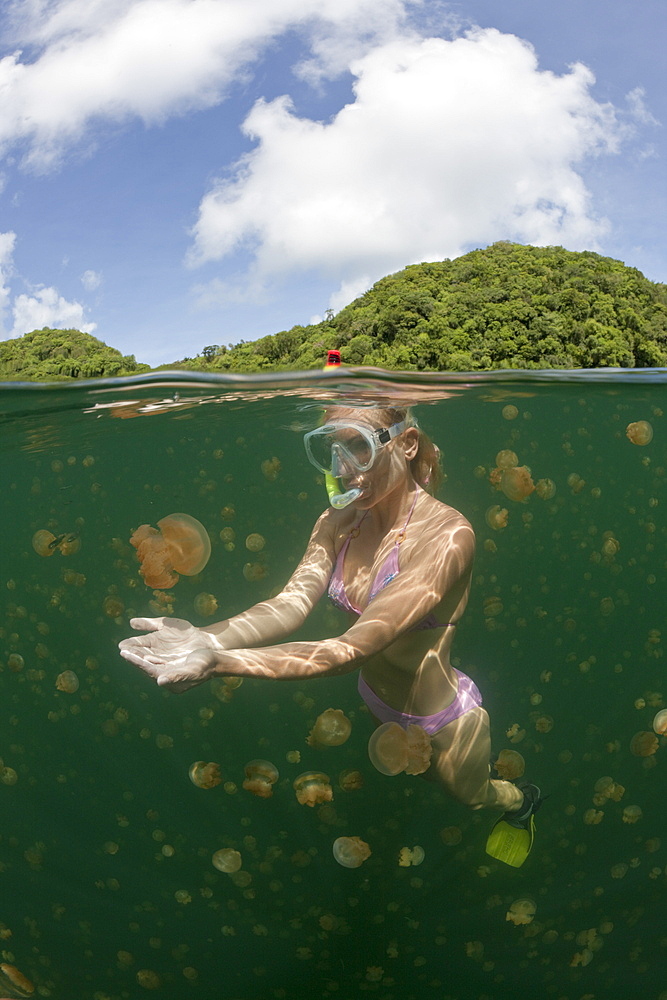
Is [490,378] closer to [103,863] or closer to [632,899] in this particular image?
[632,899]

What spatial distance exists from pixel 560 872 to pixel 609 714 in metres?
11.9

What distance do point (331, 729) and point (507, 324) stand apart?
49529 millimetres

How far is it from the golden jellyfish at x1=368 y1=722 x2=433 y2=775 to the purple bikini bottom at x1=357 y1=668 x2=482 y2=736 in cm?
3

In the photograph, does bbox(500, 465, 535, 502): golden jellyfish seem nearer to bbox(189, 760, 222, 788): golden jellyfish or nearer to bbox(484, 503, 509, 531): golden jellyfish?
bbox(484, 503, 509, 531): golden jellyfish

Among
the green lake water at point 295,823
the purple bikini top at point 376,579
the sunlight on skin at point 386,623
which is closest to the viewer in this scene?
the sunlight on skin at point 386,623

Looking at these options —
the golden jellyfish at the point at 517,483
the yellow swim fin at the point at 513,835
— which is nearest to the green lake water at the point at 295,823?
the yellow swim fin at the point at 513,835

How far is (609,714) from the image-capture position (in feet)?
53.8

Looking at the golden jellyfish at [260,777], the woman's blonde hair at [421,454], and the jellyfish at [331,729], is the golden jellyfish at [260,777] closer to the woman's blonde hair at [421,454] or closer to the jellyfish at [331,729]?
the jellyfish at [331,729]

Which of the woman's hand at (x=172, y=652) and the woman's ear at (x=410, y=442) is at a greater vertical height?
the woman's ear at (x=410, y=442)

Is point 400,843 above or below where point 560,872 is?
below

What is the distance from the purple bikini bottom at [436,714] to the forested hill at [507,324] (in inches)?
1647

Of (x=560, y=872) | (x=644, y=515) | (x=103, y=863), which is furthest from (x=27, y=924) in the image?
(x=644, y=515)

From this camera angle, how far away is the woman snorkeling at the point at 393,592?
2.54m

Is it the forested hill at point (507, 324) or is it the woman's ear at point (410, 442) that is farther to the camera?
the forested hill at point (507, 324)
